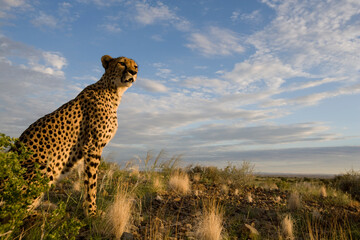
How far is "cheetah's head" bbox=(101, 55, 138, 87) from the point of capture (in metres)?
4.77

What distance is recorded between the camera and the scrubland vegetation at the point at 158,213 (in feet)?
9.75

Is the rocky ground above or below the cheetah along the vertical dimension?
below

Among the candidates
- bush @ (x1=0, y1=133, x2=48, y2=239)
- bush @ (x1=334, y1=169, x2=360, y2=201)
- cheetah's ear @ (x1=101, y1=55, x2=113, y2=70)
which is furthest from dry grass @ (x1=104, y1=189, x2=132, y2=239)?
bush @ (x1=334, y1=169, x2=360, y2=201)

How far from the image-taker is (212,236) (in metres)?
4.00

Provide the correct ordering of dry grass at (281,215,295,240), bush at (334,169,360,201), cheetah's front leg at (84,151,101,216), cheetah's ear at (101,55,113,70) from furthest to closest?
bush at (334,169,360,201)
cheetah's ear at (101,55,113,70)
dry grass at (281,215,295,240)
cheetah's front leg at (84,151,101,216)

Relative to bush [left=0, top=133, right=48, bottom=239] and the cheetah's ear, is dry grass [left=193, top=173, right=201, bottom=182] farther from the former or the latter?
bush [left=0, top=133, right=48, bottom=239]

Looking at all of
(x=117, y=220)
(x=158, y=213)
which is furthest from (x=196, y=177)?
(x=117, y=220)

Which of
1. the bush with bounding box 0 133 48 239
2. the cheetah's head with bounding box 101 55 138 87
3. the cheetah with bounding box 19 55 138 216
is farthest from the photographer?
the cheetah's head with bounding box 101 55 138 87

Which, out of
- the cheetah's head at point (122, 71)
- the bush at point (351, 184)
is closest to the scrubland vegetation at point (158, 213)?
the cheetah's head at point (122, 71)

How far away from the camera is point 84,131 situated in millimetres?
4391

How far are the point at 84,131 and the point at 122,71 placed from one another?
45.4 inches

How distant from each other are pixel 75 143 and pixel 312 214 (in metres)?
4.60

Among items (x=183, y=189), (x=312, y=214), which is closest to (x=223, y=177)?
(x=183, y=189)

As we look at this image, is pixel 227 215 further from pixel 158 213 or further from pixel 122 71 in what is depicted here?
pixel 122 71
